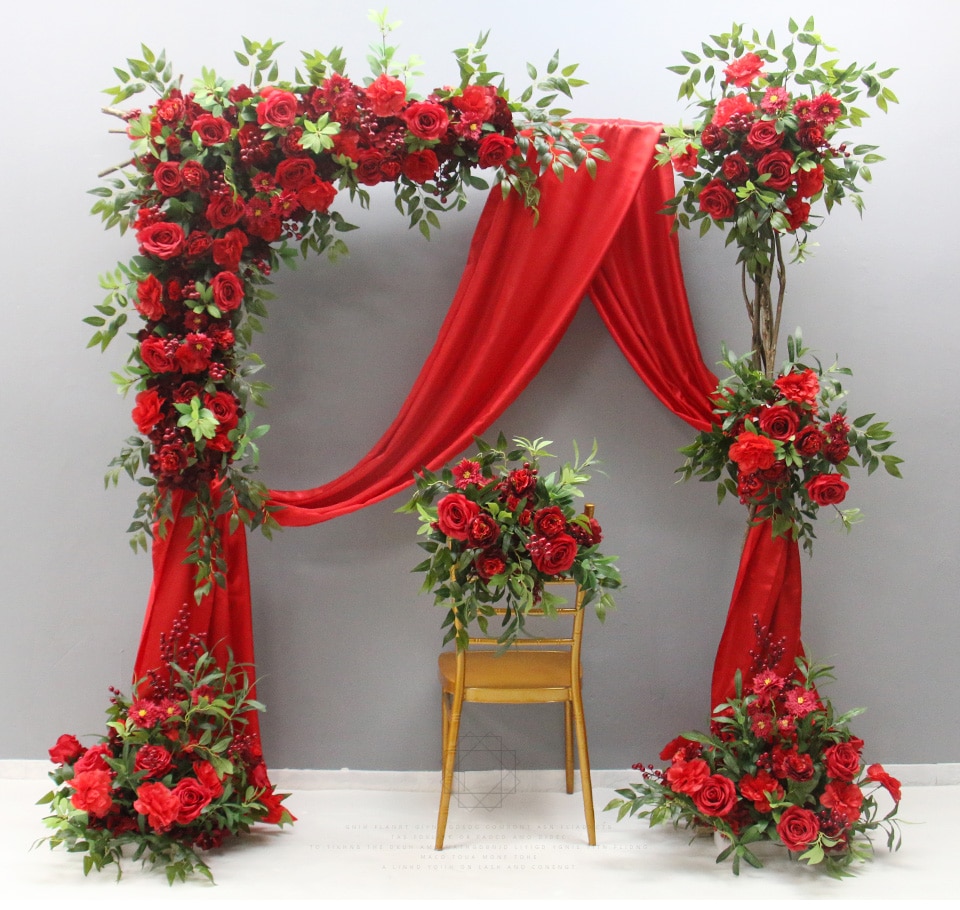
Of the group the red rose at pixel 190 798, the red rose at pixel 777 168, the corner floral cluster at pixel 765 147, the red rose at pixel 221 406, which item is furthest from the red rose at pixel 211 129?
the red rose at pixel 190 798

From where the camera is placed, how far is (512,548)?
2.23 metres

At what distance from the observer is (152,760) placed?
7.22 ft

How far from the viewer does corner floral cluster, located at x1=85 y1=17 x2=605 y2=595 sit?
2285 millimetres

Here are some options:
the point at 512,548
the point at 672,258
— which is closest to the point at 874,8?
the point at 672,258

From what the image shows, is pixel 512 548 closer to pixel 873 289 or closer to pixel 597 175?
pixel 597 175

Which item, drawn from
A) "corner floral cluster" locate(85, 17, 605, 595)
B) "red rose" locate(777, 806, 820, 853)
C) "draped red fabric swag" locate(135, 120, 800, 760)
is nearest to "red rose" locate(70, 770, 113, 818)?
"corner floral cluster" locate(85, 17, 605, 595)

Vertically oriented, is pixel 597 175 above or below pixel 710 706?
above

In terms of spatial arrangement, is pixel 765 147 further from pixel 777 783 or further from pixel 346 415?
pixel 777 783

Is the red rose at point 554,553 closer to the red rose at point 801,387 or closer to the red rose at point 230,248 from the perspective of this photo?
the red rose at point 801,387

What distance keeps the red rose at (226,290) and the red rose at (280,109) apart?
1.29 feet

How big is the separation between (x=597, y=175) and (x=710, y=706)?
62.4 inches

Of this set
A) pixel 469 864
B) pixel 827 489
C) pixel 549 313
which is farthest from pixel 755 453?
pixel 469 864

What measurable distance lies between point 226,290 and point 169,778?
3.96 ft

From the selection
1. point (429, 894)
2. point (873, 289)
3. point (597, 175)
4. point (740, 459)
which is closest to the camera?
point (429, 894)
